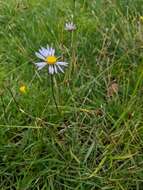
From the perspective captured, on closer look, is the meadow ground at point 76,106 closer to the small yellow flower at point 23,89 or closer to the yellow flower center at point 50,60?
the small yellow flower at point 23,89

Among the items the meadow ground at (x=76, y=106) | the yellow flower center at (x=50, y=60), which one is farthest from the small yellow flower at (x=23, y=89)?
the yellow flower center at (x=50, y=60)

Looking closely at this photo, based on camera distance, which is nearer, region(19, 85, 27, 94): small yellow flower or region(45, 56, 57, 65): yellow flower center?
region(45, 56, 57, 65): yellow flower center

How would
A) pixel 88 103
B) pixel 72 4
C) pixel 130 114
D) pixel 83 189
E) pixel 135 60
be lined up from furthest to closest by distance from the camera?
pixel 72 4 → pixel 135 60 → pixel 88 103 → pixel 130 114 → pixel 83 189

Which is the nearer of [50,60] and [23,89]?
[50,60]

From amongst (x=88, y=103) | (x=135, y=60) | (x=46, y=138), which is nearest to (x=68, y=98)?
(x=88, y=103)

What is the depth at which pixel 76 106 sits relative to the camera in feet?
6.55

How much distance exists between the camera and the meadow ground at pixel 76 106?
1.79 m

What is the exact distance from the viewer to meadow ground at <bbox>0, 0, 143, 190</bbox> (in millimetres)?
1790

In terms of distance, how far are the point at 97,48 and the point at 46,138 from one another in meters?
0.64

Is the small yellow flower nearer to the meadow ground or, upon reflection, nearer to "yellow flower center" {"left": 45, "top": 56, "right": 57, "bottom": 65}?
the meadow ground

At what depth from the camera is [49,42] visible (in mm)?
2377

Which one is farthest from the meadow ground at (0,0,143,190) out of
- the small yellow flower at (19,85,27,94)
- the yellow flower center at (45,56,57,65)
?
the yellow flower center at (45,56,57,65)

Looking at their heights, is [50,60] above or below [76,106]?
above

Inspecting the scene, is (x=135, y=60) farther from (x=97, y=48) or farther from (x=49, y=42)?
(x=49, y=42)
